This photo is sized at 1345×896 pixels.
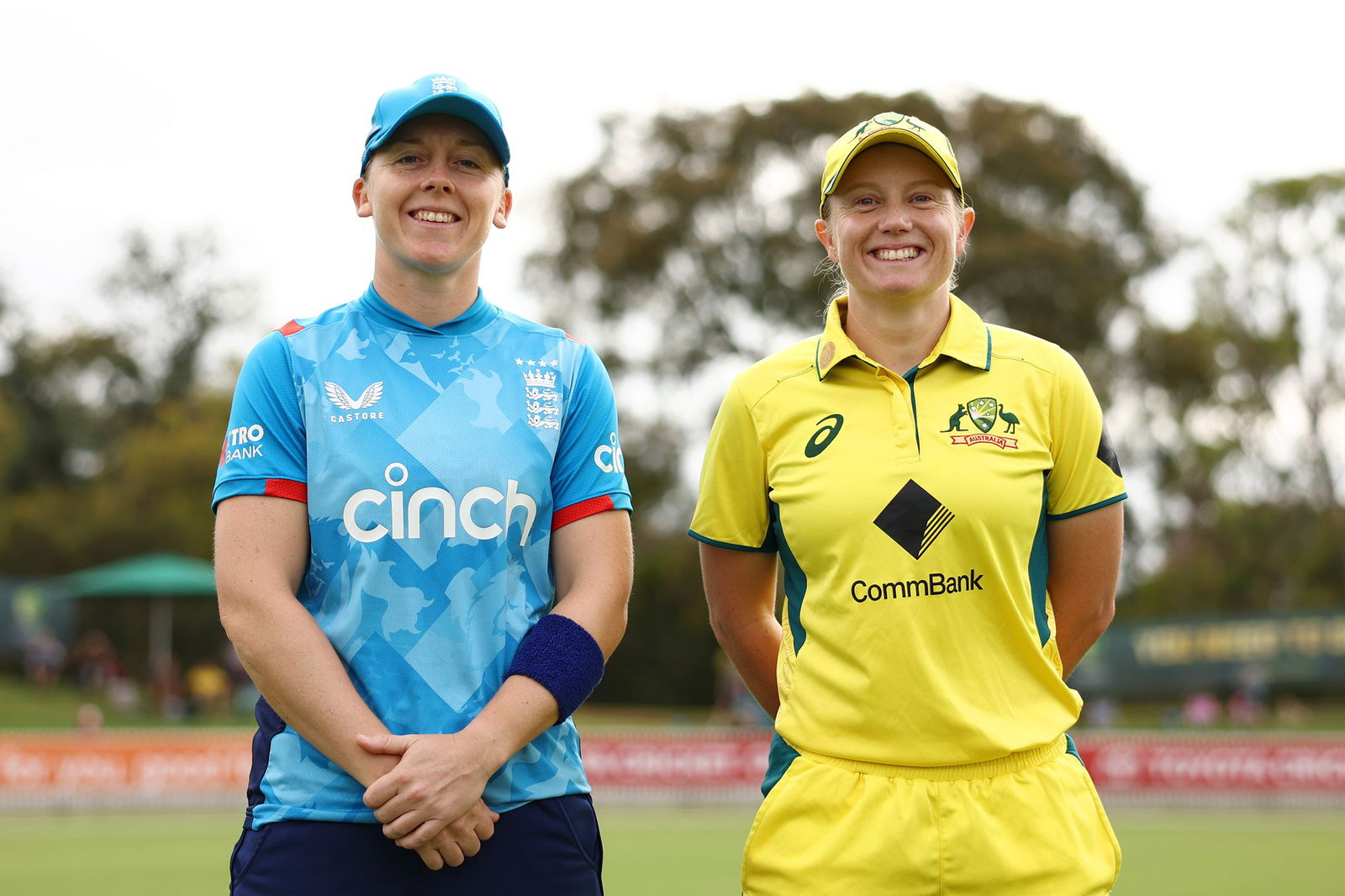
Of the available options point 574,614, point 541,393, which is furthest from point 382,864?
point 541,393

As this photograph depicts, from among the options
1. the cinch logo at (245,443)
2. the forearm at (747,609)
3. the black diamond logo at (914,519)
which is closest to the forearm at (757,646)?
the forearm at (747,609)

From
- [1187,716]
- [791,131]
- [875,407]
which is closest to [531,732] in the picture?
[875,407]

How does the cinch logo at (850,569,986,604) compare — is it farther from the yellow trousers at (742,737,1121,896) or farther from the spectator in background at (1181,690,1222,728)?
the spectator in background at (1181,690,1222,728)

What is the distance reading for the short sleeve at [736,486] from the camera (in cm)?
369

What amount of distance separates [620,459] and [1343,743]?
17.8 m

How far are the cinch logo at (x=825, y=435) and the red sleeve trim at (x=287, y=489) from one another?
1146 mm

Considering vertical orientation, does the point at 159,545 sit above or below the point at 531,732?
below

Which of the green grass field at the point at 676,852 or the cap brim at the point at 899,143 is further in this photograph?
the green grass field at the point at 676,852

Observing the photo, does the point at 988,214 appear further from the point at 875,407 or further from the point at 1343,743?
the point at 875,407

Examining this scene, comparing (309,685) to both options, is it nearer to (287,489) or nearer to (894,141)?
(287,489)

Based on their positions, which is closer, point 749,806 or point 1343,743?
point 1343,743

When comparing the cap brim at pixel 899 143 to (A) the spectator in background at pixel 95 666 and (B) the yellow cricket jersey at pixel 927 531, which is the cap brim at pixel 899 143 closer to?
(B) the yellow cricket jersey at pixel 927 531

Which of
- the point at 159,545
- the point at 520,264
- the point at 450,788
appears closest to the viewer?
the point at 450,788

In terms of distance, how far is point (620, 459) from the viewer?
11.3 ft
